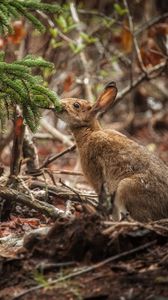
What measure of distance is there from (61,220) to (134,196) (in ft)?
4.58

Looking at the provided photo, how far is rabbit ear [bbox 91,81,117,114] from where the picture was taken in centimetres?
748

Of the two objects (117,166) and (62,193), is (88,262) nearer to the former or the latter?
(117,166)

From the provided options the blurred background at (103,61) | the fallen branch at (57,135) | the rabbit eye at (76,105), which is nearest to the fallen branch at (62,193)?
the rabbit eye at (76,105)

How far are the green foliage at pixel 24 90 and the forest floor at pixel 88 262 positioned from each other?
126cm

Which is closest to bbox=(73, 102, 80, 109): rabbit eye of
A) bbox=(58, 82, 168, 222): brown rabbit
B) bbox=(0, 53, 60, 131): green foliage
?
bbox=(58, 82, 168, 222): brown rabbit

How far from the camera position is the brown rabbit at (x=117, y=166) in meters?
6.33

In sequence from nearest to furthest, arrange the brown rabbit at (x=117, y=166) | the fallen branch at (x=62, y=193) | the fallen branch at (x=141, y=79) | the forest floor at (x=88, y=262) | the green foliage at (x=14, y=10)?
the forest floor at (x=88, y=262)
the green foliage at (x=14, y=10)
the brown rabbit at (x=117, y=166)
the fallen branch at (x=62, y=193)
the fallen branch at (x=141, y=79)

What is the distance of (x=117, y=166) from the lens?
686 cm

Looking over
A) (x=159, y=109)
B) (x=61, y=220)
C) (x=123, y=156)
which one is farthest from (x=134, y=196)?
(x=159, y=109)

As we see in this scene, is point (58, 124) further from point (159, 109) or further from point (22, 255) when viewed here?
point (22, 255)

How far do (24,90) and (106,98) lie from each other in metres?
2.05

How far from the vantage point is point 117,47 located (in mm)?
15336

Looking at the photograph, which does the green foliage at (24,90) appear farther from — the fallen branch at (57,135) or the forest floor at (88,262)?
the fallen branch at (57,135)

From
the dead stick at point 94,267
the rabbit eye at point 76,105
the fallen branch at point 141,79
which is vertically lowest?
the dead stick at point 94,267
